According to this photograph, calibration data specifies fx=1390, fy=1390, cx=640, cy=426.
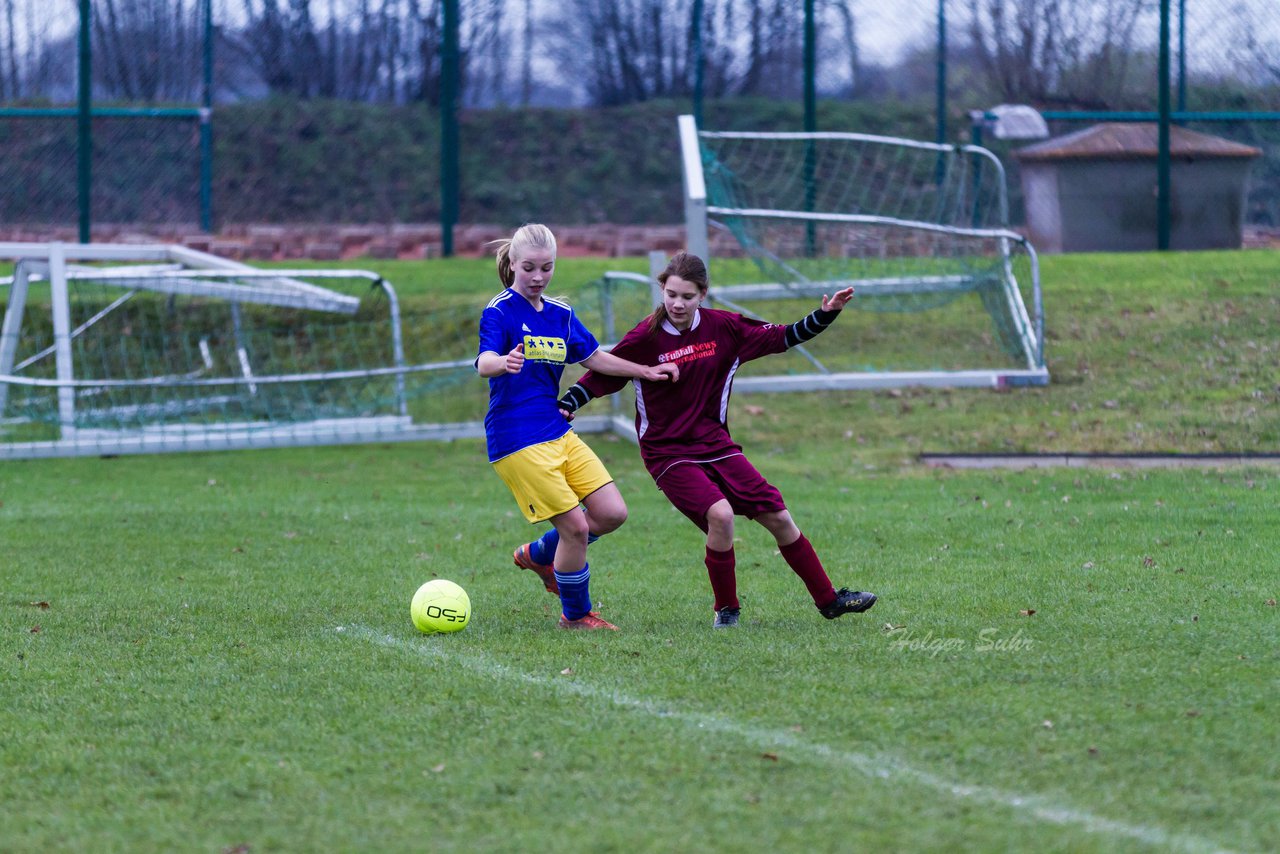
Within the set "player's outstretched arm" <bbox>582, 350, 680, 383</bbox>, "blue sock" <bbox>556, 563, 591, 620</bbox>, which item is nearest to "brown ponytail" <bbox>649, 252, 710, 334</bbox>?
"player's outstretched arm" <bbox>582, 350, 680, 383</bbox>

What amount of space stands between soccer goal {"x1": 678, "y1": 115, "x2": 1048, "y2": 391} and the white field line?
18.9 ft

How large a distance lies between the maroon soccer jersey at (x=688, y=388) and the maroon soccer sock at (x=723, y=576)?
390mm

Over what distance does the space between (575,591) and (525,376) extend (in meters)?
0.87

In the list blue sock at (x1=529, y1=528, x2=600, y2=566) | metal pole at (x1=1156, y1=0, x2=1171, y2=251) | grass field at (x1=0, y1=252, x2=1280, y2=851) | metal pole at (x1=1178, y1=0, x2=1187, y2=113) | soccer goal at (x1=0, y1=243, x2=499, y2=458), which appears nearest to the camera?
grass field at (x1=0, y1=252, x2=1280, y2=851)

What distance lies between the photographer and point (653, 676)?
4.64m

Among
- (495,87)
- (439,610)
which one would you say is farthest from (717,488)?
(495,87)

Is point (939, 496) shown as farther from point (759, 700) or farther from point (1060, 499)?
point (759, 700)

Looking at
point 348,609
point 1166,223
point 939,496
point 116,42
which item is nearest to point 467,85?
point 116,42

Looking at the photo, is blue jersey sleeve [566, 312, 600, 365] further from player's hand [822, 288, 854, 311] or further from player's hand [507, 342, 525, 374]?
player's hand [822, 288, 854, 311]

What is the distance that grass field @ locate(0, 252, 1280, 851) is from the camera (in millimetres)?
3348

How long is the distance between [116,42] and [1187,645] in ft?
51.1

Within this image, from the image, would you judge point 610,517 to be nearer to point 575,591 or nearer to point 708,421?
point 575,591

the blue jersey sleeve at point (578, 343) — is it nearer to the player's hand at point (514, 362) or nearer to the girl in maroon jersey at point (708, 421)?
the girl in maroon jersey at point (708, 421)

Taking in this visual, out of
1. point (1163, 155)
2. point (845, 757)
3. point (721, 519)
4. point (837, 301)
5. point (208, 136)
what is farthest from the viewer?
point (208, 136)
